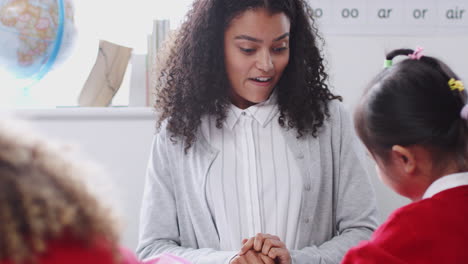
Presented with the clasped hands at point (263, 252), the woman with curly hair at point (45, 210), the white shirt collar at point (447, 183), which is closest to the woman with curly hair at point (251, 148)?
the clasped hands at point (263, 252)

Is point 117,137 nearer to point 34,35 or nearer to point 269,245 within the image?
point 34,35

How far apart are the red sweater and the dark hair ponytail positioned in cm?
11

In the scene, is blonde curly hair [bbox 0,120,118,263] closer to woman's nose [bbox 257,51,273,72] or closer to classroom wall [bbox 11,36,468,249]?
woman's nose [bbox 257,51,273,72]

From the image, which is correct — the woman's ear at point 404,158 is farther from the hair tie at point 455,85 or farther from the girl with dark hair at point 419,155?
the hair tie at point 455,85

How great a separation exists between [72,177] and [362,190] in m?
1.05

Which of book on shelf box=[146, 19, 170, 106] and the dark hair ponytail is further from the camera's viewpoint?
book on shelf box=[146, 19, 170, 106]

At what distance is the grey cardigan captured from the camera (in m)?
1.38

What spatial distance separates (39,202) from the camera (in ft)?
1.46

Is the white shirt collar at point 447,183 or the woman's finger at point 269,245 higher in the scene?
the white shirt collar at point 447,183

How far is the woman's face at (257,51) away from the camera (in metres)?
1.35

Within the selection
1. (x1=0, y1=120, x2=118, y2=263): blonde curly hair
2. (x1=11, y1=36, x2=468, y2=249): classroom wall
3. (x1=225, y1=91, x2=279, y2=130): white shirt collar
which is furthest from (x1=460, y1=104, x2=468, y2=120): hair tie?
(x1=11, y1=36, x2=468, y2=249): classroom wall

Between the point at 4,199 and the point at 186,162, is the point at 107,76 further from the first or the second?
the point at 4,199

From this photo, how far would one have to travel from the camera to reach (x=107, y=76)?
5.93ft

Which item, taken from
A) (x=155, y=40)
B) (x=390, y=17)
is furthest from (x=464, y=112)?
(x=155, y=40)
